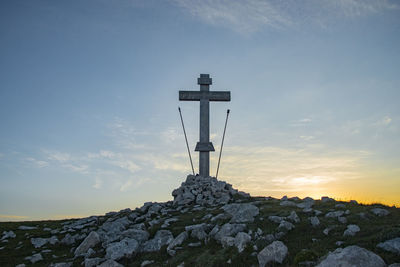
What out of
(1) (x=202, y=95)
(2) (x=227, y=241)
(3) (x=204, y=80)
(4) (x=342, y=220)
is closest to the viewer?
(2) (x=227, y=241)

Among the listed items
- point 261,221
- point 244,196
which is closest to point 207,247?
point 261,221

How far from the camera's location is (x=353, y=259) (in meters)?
9.03

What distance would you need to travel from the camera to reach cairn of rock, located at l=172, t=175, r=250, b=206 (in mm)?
22812

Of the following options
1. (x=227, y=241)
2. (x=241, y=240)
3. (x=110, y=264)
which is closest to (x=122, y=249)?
(x=110, y=264)

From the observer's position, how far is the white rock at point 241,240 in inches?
480

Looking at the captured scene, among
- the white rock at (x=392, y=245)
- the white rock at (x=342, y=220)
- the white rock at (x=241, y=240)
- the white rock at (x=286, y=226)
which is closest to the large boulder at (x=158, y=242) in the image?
the white rock at (x=241, y=240)

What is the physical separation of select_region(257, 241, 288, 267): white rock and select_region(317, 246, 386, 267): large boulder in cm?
163

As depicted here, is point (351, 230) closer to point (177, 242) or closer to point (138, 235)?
point (177, 242)

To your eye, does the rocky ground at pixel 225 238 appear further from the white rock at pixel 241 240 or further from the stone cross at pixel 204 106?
the stone cross at pixel 204 106

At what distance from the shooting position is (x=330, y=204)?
18.3 meters

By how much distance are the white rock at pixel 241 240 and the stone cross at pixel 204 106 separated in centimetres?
1304

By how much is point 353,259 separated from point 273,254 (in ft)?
8.47

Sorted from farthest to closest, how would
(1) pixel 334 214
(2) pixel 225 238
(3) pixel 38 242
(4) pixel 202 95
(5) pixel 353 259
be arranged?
(4) pixel 202 95 → (3) pixel 38 242 → (1) pixel 334 214 → (2) pixel 225 238 → (5) pixel 353 259

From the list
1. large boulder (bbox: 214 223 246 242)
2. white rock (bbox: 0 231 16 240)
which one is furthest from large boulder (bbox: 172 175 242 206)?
white rock (bbox: 0 231 16 240)
